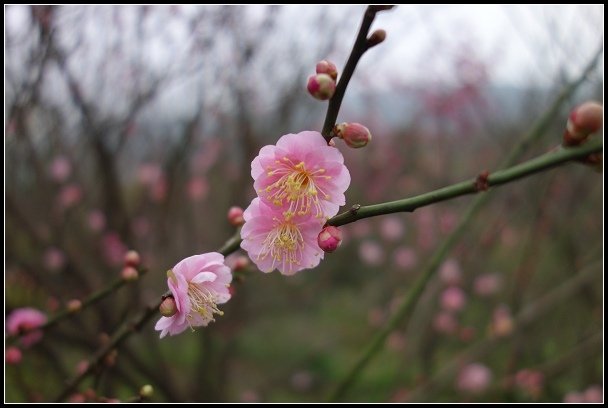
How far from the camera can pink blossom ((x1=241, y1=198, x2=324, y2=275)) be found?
1.02 meters

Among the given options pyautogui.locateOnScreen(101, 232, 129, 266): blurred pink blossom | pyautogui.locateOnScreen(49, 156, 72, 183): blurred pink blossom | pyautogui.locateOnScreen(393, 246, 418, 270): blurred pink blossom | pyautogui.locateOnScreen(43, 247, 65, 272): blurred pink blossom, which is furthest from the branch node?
pyautogui.locateOnScreen(393, 246, 418, 270): blurred pink blossom

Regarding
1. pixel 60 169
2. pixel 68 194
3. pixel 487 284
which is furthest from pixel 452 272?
pixel 60 169

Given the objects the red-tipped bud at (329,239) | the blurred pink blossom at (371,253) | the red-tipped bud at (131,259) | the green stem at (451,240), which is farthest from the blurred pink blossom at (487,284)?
the red-tipped bud at (329,239)

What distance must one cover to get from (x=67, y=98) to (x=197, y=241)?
181 centimetres

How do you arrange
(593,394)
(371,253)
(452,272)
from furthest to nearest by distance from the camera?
(371,253) < (452,272) < (593,394)

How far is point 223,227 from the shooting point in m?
4.15

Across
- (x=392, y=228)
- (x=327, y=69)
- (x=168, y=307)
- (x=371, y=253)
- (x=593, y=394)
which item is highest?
(x=392, y=228)

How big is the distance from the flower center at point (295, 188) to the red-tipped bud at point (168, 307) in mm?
260

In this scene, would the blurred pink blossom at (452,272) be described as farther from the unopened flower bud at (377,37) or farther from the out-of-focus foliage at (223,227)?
A: the unopened flower bud at (377,37)

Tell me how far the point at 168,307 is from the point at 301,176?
1.15 feet

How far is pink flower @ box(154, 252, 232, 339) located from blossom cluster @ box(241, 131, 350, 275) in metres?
0.08

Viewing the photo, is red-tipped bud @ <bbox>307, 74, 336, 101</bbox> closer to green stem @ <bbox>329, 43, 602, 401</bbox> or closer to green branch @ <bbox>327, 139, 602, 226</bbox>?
green branch @ <bbox>327, 139, 602, 226</bbox>

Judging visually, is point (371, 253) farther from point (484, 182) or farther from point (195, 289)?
point (484, 182)

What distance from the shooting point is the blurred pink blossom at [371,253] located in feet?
25.0
